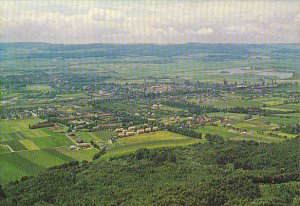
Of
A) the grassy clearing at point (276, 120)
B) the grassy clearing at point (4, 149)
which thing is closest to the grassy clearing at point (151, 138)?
the grassy clearing at point (4, 149)

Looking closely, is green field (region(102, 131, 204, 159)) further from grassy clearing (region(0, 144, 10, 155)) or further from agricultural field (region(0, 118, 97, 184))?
grassy clearing (region(0, 144, 10, 155))

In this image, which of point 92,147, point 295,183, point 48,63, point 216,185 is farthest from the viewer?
point 48,63

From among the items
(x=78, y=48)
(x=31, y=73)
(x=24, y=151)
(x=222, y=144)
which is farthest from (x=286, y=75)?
(x=78, y=48)

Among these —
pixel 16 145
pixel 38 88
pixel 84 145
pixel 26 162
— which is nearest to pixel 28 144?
pixel 16 145

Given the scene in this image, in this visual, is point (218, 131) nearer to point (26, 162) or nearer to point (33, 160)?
point (33, 160)

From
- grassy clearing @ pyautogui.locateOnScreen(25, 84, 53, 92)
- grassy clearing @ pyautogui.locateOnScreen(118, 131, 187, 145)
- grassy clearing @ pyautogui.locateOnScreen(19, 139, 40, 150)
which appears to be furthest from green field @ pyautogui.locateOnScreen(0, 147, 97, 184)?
grassy clearing @ pyautogui.locateOnScreen(25, 84, 53, 92)

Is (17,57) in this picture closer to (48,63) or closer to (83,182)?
(48,63)
